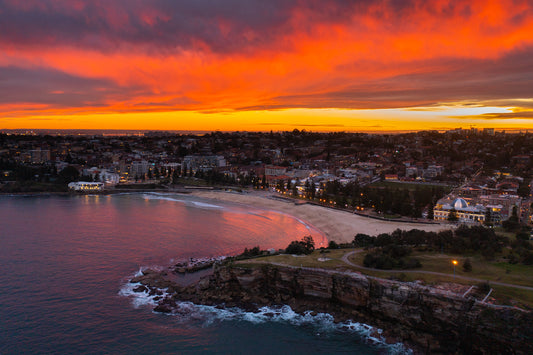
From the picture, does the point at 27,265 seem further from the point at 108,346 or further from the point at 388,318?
the point at 388,318

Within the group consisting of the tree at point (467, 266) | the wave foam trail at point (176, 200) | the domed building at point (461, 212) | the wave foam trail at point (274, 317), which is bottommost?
the wave foam trail at point (176, 200)

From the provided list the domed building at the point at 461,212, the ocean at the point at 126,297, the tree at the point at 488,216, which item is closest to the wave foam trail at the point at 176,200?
the ocean at the point at 126,297

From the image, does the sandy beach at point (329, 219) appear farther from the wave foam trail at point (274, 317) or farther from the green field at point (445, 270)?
the wave foam trail at point (274, 317)

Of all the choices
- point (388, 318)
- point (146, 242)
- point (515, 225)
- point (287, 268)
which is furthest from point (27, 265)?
point (515, 225)

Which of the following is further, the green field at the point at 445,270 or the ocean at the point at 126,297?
the green field at the point at 445,270

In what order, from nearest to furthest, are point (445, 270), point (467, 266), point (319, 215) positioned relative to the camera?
point (467, 266), point (445, 270), point (319, 215)

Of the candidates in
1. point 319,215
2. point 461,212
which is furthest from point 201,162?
point 461,212

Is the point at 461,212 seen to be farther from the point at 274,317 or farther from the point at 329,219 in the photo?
the point at 274,317
